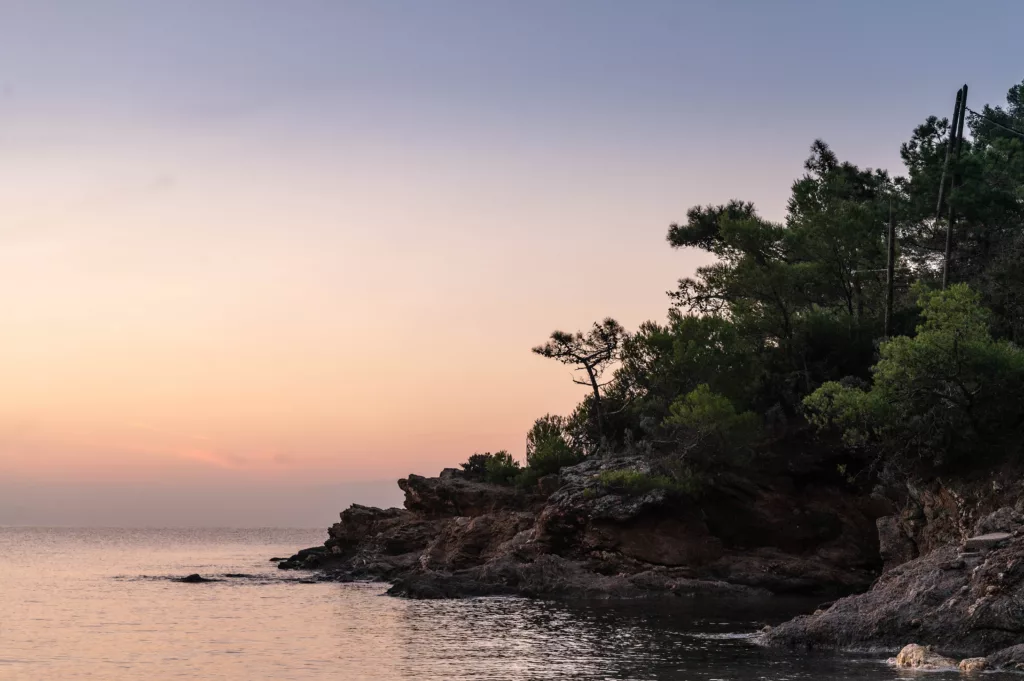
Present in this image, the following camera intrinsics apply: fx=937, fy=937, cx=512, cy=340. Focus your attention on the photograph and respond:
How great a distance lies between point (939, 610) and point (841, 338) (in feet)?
110

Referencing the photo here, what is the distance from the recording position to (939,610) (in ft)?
88.8

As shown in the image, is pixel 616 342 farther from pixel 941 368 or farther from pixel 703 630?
pixel 703 630

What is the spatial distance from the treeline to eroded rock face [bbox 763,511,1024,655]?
33.7ft

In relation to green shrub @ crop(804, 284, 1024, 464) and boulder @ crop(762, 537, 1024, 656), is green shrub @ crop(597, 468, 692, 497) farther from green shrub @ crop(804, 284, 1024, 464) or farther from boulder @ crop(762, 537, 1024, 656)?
boulder @ crop(762, 537, 1024, 656)

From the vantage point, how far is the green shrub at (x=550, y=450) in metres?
70.0

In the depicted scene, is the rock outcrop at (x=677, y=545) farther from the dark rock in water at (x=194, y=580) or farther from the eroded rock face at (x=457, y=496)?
the dark rock in water at (x=194, y=580)

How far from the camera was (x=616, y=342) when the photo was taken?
69.4 meters

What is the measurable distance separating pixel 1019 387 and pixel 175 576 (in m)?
62.8

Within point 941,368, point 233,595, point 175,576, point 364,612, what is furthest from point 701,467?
point 175,576

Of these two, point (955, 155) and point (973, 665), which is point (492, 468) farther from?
point (973, 665)

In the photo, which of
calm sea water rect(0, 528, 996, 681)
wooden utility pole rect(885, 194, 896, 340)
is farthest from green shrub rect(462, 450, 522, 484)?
wooden utility pole rect(885, 194, 896, 340)

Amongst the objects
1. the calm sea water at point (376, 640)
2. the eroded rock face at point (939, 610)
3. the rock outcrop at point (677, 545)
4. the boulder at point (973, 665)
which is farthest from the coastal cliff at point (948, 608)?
the rock outcrop at point (677, 545)

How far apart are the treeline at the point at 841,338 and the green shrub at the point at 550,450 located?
166mm

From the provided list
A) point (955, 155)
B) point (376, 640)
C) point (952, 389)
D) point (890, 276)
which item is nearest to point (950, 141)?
point (955, 155)
